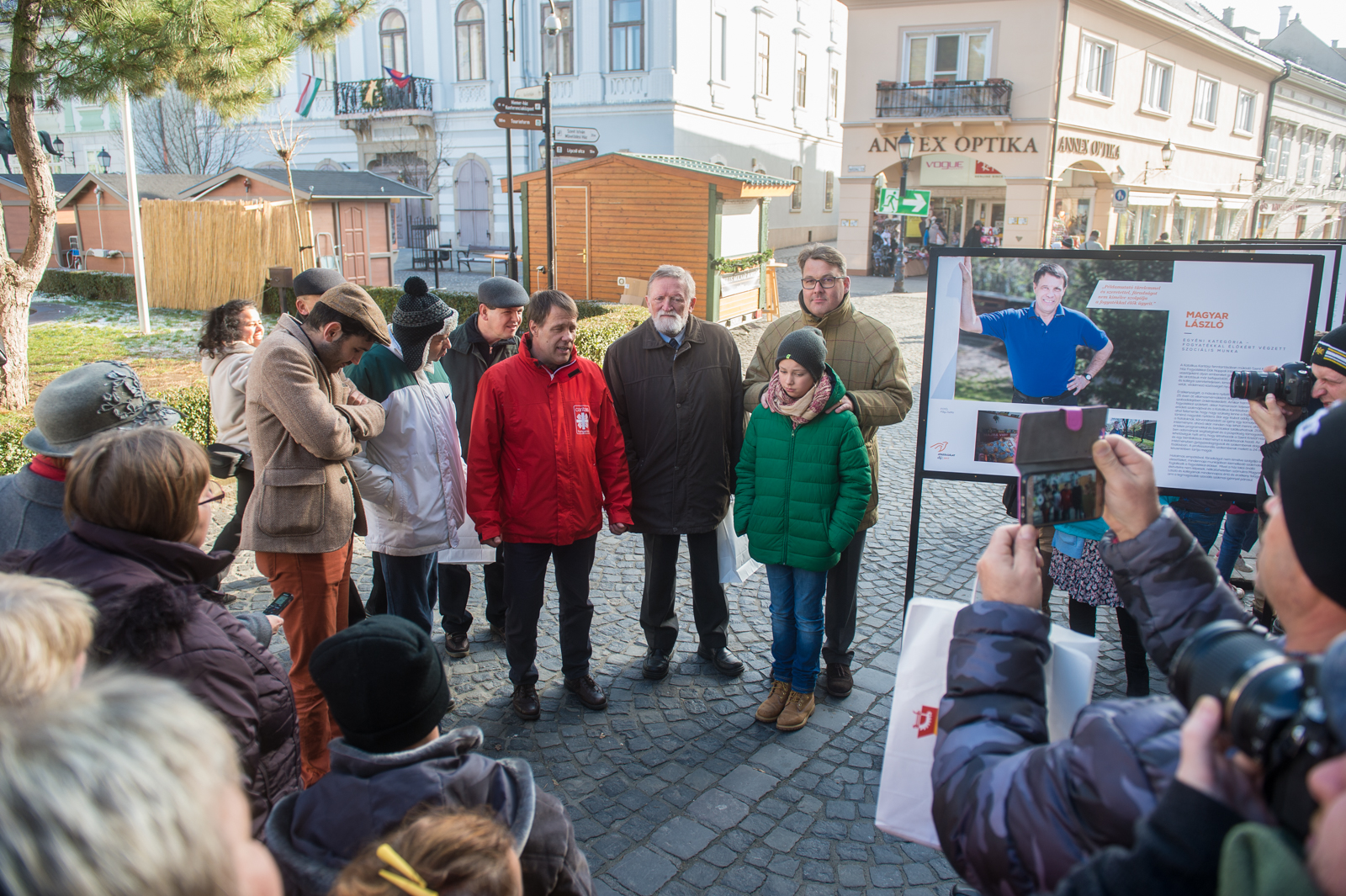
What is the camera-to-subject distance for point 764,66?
1308 inches

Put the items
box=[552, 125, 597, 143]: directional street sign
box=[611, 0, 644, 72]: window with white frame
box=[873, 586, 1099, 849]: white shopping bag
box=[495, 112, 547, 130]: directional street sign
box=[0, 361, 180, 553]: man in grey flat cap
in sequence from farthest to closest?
1. box=[611, 0, 644, 72]: window with white frame
2. box=[552, 125, 597, 143]: directional street sign
3. box=[495, 112, 547, 130]: directional street sign
4. box=[0, 361, 180, 553]: man in grey flat cap
5. box=[873, 586, 1099, 849]: white shopping bag

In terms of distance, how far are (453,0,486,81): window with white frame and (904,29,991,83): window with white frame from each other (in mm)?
14213

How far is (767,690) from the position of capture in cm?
416

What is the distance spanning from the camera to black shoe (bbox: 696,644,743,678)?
168 inches

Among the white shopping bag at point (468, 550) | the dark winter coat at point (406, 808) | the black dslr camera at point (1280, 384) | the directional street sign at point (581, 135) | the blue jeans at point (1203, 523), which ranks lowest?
the white shopping bag at point (468, 550)

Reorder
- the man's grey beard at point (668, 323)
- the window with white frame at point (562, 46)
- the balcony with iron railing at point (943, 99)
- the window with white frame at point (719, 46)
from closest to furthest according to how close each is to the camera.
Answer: the man's grey beard at point (668, 323) < the balcony with iron railing at point (943, 99) < the window with white frame at point (562, 46) < the window with white frame at point (719, 46)

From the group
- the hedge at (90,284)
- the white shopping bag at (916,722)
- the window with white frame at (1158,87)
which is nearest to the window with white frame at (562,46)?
the hedge at (90,284)

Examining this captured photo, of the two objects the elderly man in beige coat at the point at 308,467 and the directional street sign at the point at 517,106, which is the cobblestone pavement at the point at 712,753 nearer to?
the elderly man in beige coat at the point at 308,467

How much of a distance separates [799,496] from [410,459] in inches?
68.8

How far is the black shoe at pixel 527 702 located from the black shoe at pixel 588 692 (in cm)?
17

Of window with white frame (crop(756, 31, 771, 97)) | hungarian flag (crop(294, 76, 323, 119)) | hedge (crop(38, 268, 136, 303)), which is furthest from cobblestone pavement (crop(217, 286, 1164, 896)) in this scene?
window with white frame (crop(756, 31, 771, 97))

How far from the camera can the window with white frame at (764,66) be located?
107ft

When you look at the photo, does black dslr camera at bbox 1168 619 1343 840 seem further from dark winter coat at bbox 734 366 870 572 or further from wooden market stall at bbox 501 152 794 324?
wooden market stall at bbox 501 152 794 324

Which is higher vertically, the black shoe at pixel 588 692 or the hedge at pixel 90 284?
the hedge at pixel 90 284
